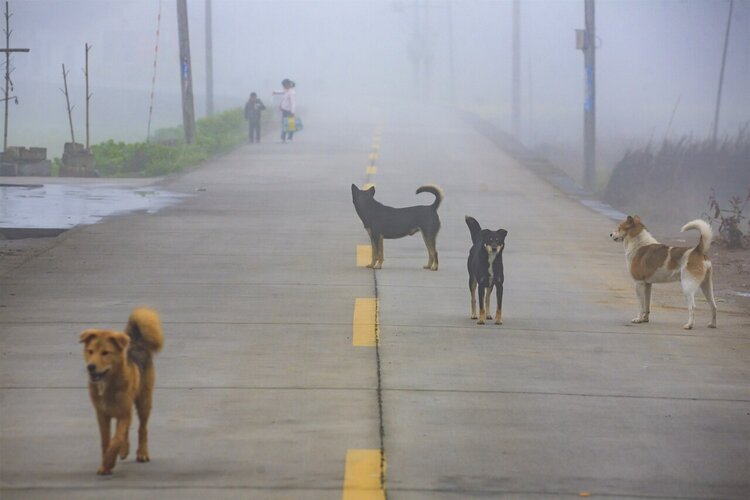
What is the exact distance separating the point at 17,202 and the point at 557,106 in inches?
2653

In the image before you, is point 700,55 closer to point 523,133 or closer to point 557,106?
point 523,133

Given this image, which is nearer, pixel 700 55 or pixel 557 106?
pixel 700 55

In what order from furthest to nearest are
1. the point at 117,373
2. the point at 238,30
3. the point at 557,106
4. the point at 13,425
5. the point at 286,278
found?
the point at 238,30 < the point at 557,106 < the point at 286,278 < the point at 13,425 < the point at 117,373

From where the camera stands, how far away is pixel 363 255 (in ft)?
53.1

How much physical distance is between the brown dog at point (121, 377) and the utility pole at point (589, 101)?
22.8m

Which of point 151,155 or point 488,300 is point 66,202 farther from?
point 488,300

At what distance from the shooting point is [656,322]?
12180 mm

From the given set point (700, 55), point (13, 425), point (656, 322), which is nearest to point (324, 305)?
point (656, 322)

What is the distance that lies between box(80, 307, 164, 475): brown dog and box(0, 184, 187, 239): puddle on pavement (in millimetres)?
Result: 11002

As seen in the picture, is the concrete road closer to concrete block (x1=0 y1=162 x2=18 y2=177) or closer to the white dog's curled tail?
the white dog's curled tail

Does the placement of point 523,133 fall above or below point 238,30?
below

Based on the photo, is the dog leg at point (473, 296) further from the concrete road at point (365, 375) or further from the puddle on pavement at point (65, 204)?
the puddle on pavement at point (65, 204)

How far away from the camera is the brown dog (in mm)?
6676

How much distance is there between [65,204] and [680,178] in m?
12.5
